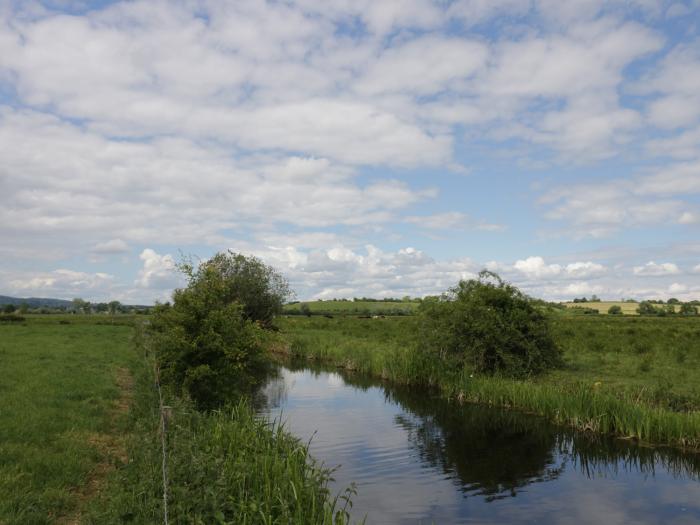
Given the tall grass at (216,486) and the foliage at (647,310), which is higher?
the foliage at (647,310)

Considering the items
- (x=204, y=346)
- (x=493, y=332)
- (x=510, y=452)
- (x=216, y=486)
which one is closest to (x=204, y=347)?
(x=204, y=346)

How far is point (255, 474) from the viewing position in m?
10.4

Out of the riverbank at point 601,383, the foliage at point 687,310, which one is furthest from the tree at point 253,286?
the foliage at point 687,310

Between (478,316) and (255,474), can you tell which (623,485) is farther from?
(478,316)

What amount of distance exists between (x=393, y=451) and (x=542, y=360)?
11895mm

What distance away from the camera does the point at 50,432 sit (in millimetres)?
13594

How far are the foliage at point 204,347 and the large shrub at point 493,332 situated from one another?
11618 mm

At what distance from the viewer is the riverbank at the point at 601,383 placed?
16594mm

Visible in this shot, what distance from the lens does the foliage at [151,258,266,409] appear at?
17750 millimetres

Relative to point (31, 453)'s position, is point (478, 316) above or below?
above

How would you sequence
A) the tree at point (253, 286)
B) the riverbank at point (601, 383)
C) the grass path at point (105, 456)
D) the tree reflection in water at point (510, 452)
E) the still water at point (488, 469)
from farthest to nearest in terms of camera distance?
the tree at point (253, 286)
the riverbank at point (601, 383)
the tree reflection in water at point (510, 452)
the still water at point (488, 469)
the grass path at point (105, 456)

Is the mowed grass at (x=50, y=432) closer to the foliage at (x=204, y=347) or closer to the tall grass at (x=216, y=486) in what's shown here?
the tall grass at (x=216, y=486)

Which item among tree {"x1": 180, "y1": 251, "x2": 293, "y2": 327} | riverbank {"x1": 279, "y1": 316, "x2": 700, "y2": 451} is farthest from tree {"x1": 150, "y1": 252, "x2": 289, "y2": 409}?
tree {"x1": 180, "y1": 251, "x2": 293, "y2": 327}

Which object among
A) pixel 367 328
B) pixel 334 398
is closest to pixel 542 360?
pixel 334 398
